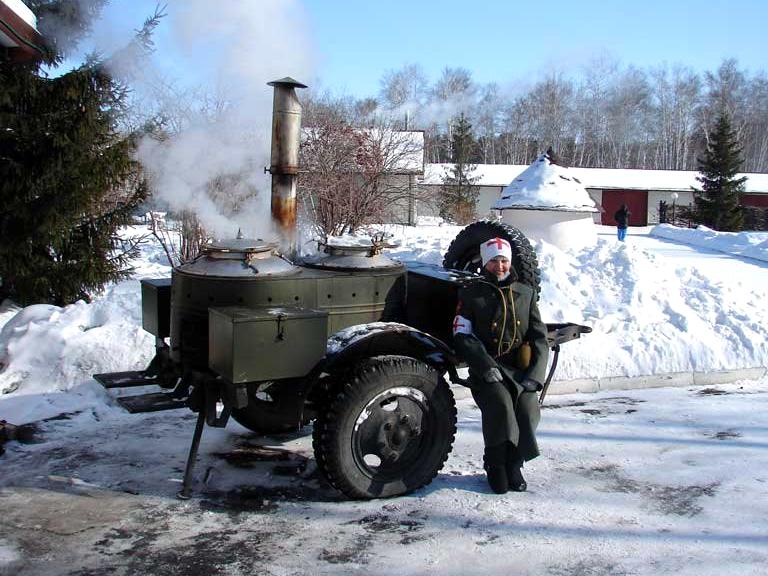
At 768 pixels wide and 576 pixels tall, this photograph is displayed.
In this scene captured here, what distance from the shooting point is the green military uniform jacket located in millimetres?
4484

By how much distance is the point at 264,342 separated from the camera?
393 centimetres

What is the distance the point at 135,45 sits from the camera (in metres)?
7.25

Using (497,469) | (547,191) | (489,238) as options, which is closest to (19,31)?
(489,238)

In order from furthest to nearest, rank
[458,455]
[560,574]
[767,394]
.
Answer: [767,394] → [458,455] → [560,574]

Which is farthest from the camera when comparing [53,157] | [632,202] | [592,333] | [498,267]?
[632,202]

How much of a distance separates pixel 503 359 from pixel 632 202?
3804 centimetres

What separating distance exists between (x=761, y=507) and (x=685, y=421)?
1703 mm

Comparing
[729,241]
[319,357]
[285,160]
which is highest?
[729,241]

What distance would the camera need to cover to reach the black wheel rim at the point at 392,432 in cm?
427

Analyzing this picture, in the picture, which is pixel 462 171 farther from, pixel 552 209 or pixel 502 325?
pixel 502 325

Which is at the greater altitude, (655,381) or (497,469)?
(655,381)

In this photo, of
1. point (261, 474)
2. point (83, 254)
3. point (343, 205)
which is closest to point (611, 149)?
point (343, 205)

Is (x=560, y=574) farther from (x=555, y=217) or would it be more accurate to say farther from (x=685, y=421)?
(x=555, y=217)

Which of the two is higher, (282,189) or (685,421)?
(282,189)
